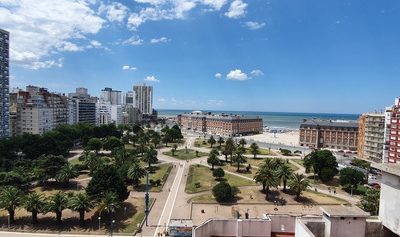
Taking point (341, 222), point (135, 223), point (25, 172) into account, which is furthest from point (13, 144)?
point (341, 222)

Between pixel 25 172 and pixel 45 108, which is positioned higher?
pixel 45 108

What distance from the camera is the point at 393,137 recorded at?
91438 millimetres

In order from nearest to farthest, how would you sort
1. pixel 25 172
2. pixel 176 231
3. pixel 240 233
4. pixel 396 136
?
pixel 240 233
pixel 176 231
pixel 25 172
pixel 396 136

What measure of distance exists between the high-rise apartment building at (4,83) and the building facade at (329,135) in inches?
5120

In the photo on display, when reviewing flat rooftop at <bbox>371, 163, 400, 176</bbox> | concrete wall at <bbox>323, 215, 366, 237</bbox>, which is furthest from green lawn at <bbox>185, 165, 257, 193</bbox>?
flat rooftop at <bbox>371, 163, 400, 176</bbox>

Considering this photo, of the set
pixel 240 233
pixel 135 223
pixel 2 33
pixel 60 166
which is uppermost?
pixel 2 33

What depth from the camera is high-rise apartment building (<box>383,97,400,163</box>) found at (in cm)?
8994

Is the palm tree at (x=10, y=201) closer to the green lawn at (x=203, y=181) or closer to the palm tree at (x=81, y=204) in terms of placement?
the palm tree at (x=81, y=204)

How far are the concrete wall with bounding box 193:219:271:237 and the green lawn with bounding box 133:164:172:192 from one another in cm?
4633

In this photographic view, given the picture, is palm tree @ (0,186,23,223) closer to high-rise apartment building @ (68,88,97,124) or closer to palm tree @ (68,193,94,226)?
palm tree @ (68,193,94,226)

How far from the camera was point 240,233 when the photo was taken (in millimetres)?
22875

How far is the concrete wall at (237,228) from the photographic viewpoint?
2267 cm

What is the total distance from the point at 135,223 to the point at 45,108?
4203 inches

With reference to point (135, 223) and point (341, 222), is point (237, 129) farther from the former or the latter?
point (341, 222)
